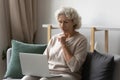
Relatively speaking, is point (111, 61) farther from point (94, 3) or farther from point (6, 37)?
point (6, 37)

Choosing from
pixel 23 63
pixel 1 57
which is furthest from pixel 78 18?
pixel 1 57

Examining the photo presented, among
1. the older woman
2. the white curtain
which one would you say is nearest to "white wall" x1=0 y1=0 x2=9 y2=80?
the white curtain

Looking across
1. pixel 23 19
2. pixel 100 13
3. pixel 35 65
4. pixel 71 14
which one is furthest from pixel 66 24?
pixel 23 19

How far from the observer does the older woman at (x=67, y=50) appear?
2.40 metres

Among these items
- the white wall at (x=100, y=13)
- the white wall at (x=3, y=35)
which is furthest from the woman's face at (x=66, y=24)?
the white wall at (x=3, y=35)

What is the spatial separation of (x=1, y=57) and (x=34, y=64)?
1.29m

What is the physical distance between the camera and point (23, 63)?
8.00 ft

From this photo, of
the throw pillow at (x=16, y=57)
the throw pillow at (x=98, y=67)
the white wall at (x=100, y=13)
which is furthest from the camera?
the white wall at (x=100, y=13)

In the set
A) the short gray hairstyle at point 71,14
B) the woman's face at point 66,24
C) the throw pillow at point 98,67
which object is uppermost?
the short gray hairstyle at point 71,14

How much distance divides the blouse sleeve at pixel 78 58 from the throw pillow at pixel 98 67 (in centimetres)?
7

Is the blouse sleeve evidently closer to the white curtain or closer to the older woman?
the older woman

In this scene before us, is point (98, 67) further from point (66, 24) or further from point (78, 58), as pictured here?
point (66, 24)

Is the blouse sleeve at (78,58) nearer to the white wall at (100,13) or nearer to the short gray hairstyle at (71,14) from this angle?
the short gray hairstyle at (71,14)

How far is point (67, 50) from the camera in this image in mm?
2424
